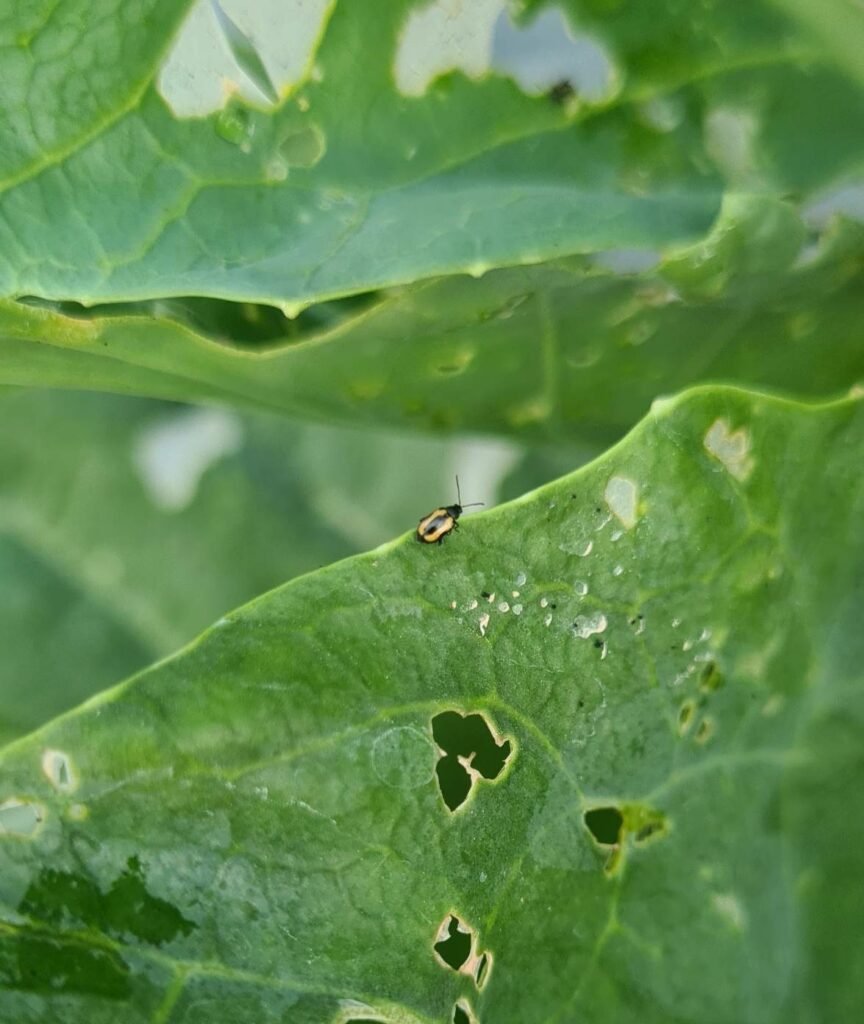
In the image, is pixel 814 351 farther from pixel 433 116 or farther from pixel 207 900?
pixel 207 900

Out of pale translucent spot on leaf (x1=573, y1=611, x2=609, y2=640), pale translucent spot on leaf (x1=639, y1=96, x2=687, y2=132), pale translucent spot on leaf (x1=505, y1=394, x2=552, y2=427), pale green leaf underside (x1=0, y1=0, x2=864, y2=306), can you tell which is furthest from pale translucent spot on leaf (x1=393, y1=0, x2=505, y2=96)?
pale translucent spot on leaf (x1=573, y1=611, x2=609, y2=640)

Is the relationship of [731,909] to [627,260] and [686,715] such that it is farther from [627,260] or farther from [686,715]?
[627,260]

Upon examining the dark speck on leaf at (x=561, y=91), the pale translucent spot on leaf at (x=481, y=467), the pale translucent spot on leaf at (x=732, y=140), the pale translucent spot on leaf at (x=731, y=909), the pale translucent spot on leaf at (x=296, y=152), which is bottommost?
the pale translucent spot on leaf at (x=731, y=909)

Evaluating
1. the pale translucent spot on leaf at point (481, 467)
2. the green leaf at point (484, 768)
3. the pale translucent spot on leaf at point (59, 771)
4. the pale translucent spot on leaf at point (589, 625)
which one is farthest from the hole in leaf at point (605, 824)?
the pale translucent spot on leaf at point (481, 467)

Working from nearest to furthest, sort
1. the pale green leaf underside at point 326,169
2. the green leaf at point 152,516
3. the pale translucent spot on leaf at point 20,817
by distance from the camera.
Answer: the pale translucent spot on leaf at point 20,817
the pale green leaf underside at point 326,169
the green leaf at point 152,516

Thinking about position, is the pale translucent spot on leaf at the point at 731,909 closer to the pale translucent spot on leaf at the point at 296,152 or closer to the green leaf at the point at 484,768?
the green leaf at the point at 484,768

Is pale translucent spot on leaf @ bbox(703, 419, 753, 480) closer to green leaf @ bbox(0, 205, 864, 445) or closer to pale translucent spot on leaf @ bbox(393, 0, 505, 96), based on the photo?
green leaf @ bbox(0, 205, 864, 445)

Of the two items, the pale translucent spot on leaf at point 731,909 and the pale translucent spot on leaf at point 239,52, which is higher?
the pale translucent spot on leaf at point 239,52
